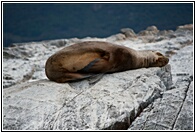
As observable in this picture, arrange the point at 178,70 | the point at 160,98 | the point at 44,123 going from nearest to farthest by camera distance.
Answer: the point at 44,123
the point at 160,98
the point at 178,70

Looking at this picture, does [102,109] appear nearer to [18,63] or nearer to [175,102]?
[175,102]

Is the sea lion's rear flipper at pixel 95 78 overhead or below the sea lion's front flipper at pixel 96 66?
below

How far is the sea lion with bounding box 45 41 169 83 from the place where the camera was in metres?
4.96

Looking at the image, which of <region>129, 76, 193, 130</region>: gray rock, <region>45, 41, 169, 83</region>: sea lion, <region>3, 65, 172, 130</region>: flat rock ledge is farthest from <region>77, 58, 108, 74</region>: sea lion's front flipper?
<region>129, 76, 193, 130</region>: gray rock

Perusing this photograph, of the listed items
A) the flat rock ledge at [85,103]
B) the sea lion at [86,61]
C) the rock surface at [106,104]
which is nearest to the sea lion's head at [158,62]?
the rock surface at [106,104]

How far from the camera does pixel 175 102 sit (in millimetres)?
4273

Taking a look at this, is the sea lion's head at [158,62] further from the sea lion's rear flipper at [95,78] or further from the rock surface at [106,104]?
the sea lion's rear flipper at [95,78]

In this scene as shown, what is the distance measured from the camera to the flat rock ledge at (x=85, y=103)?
12.0ft

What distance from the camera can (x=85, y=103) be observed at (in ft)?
13.3

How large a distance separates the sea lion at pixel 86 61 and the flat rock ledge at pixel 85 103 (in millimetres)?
172

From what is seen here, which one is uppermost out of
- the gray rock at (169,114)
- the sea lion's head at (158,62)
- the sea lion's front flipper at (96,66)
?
the sea lion's front flipper at (96,66)

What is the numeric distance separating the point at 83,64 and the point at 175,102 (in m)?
1.63

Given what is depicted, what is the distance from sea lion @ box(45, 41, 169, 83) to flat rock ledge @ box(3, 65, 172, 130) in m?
0.17

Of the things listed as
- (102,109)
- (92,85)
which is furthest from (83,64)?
(102,109)
